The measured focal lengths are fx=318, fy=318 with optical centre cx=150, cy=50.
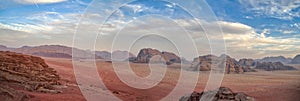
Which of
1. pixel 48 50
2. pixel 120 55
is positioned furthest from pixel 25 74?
pixel 120 55

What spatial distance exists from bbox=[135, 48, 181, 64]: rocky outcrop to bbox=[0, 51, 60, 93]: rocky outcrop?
10.1 ft

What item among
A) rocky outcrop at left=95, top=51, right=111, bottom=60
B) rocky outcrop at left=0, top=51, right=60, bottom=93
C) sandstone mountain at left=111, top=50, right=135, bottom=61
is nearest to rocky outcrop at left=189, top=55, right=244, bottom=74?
sandstone mountain at left=111, top=50, right=135, bottom=61

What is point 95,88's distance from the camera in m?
10.2

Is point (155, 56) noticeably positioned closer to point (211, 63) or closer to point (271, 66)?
point (211, 63)

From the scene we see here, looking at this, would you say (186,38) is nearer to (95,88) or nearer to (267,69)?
(95,88)

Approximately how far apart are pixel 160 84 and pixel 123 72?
181cm

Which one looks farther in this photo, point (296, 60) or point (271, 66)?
point (271, 66)

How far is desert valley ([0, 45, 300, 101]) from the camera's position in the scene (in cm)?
981

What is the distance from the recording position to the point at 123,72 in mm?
10500

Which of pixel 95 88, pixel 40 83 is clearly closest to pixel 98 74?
pixel 95 88

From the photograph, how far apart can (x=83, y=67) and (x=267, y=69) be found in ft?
26.0

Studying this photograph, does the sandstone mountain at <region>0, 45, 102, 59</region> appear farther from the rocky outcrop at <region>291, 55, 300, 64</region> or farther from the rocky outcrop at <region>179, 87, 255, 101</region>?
the rocky outcrop at <region>291, 55, 300, 64</region>

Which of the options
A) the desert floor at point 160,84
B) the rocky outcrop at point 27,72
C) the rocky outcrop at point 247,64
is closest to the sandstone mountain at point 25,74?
the rocky outcrop at point 27,72

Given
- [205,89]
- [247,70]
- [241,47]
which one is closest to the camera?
[205,89]
